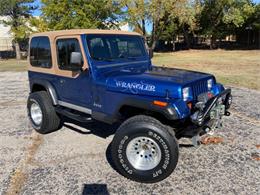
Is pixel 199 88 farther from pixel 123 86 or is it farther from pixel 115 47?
pixel 115 47

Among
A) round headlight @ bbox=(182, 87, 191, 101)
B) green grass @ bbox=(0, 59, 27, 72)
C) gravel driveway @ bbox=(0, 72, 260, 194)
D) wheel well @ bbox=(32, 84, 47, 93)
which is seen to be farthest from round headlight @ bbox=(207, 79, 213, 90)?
green grass @ bbox=(0, 59, 27, 72)

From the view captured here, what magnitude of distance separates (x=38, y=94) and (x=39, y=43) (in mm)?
983

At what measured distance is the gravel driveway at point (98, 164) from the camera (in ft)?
11.9

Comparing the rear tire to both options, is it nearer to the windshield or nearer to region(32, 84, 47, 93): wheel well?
region(32, 84, 47, 93): wheel well

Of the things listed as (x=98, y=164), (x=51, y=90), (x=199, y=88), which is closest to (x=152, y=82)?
(x=199, y=88)

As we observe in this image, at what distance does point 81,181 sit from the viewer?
3.81m

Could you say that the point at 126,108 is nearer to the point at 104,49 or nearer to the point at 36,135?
the point at 104,49

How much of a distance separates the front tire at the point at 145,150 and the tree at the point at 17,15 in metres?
25.2

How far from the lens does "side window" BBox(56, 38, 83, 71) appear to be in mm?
4401

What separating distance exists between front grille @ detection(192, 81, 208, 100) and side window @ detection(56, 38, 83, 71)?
5.70 ft

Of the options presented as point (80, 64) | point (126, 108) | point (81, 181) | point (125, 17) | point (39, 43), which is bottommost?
point (81, 181)

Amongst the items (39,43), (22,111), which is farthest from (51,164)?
(22,111)

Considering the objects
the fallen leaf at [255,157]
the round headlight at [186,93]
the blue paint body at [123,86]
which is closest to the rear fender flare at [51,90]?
the blue paint body at [123,86]

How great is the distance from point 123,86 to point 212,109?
4.29ft
